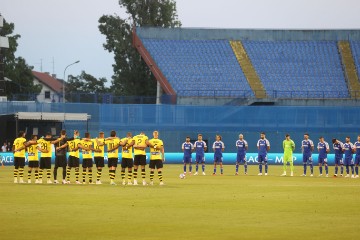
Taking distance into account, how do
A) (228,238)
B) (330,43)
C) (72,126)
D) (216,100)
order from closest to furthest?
1. (228,238)
2. (72,126)
3. (216,100)
4. (330,43)

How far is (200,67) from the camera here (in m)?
87.6

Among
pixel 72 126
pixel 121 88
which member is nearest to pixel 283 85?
pixel 72 126

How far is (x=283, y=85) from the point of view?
85875mm

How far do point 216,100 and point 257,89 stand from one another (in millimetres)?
4226

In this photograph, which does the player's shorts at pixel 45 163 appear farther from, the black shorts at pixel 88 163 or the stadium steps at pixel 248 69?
the stadium steps at pixel 248 69

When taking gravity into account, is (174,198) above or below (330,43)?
below

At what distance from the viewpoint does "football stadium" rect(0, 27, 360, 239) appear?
965 inches

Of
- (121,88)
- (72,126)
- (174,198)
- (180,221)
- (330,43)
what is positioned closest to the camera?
(180,221)

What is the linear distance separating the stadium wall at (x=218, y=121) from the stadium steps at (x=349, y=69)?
8.12m

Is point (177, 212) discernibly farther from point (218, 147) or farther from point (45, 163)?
point (218, 147)

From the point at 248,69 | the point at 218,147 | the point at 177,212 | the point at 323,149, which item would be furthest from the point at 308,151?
the point at 248,69

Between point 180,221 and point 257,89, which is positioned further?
point 257,89

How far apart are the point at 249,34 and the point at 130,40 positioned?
61.5 ft

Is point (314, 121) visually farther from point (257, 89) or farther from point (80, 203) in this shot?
point (80, 203)
